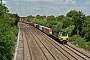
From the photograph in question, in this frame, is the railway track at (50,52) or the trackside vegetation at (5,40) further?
the railway track at (50,52)

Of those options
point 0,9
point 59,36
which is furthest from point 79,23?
point 0,9

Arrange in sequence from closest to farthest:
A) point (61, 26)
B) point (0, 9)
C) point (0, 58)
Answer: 1. point (0, 58)
2. point (0, 9)
3. point (61, 26)

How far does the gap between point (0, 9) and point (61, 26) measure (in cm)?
5540

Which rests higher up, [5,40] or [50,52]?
[5,40]

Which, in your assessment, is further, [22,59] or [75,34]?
[75,34]

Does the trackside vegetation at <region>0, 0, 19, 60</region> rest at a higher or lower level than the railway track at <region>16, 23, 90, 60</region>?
higher

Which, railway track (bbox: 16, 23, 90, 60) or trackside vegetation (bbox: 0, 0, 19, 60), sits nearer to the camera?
trackside vegetation (bbox: 0, 0, 19, 60)

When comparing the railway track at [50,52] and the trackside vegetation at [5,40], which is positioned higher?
the trackside vegetation at [5,40]

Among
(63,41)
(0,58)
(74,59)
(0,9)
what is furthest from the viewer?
(63,41)

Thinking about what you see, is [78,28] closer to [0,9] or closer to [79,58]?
[79,58]

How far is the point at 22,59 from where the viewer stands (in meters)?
28.2

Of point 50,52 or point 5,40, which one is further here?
point 50,52

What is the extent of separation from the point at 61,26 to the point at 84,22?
26512 mm

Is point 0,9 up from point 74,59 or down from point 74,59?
up
